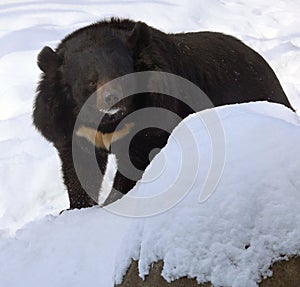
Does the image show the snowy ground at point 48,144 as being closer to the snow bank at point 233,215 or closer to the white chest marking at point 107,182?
the snow bank at point 233,215

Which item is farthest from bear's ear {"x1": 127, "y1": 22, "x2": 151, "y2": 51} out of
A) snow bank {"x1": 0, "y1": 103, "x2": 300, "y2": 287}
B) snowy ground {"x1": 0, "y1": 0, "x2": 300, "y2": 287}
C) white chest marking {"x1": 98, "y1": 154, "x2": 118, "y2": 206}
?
snow bank {"x1": 0, "y1": 103, "x2": 300, "y2": 287}

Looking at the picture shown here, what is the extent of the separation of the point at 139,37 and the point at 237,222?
7.69 ft

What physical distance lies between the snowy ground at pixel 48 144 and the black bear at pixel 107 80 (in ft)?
2.16

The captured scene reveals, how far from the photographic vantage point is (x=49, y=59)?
434 centimetres

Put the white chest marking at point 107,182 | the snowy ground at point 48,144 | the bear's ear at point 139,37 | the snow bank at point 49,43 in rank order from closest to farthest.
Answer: the snowy ground at point 48,144 → the bear's ear at point 139,37 → the white chest marking at point 107,182 → the snow bank at point 49,43

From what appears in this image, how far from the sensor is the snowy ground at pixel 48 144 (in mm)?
3205

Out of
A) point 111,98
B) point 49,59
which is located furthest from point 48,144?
point 111,98

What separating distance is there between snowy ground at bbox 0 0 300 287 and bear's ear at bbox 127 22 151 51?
1161 millimetres

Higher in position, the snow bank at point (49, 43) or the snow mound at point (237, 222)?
the snow mound at point (237, 222)

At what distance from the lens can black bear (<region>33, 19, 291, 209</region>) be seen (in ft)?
13.6

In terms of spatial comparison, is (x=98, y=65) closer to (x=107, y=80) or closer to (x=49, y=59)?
(x=107, y=80)

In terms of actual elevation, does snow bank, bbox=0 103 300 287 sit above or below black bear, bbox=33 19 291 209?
above

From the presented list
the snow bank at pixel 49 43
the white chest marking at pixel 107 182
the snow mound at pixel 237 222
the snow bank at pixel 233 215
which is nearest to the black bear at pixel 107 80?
the white chest marking at pixel 107 182

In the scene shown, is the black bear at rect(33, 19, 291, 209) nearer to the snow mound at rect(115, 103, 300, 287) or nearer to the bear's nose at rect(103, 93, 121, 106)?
the bear's nose at rect(103, 93, 121, 106)
